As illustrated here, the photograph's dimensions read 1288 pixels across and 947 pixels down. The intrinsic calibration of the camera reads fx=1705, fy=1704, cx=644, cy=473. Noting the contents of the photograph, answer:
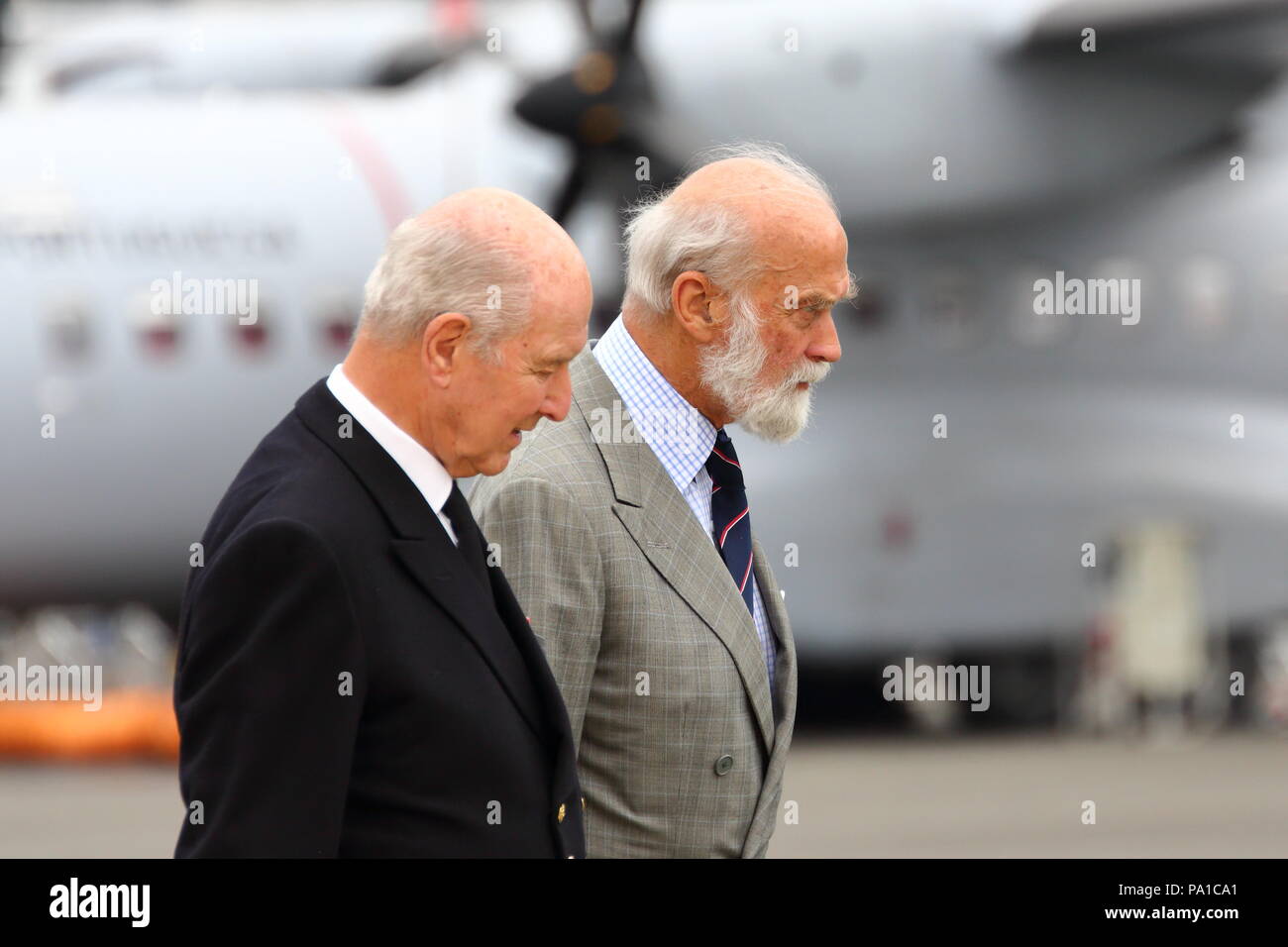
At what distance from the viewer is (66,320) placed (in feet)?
28.3

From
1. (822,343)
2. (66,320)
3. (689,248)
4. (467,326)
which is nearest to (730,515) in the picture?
(822,343)

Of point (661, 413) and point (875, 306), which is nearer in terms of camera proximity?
point (661, 413)

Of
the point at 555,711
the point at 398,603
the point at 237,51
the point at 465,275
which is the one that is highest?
the point at 237,51

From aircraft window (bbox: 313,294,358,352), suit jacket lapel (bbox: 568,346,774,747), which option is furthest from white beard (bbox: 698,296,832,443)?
aircraft window (bbox: 313,294,358,352)

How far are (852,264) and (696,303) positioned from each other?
673 cm

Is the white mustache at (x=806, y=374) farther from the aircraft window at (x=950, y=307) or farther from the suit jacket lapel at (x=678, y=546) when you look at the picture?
the aircraft window at (x=950, y=307)

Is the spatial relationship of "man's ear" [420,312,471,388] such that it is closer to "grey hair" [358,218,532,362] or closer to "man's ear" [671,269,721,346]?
"grey hair" [358,218,532,362]

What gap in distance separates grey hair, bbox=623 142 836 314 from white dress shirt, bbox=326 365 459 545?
0.68 meters

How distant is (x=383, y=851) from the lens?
64.2 inches

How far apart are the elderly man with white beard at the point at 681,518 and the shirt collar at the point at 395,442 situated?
14.7 inches

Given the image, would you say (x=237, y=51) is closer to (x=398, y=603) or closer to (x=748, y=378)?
(x=748, y=378)

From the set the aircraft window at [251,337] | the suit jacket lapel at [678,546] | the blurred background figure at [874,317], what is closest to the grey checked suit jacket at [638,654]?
the suit jacket lapel at [678,546]

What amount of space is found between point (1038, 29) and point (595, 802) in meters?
7.90

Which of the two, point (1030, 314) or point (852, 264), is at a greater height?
point (852, 264)
